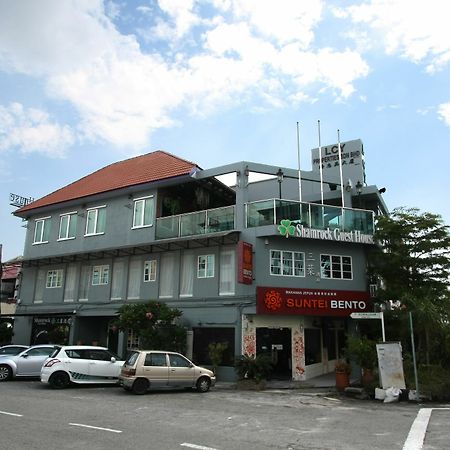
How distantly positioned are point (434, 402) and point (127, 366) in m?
10.0

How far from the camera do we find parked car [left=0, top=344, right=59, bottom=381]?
1872cm

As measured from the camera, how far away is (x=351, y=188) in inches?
969

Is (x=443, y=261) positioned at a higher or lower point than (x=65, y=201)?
lower

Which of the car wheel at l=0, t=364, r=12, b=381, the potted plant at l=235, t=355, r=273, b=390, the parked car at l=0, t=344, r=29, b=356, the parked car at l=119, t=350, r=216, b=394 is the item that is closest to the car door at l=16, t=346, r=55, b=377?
the car wheel at l=0, t=364, r=12, b=381

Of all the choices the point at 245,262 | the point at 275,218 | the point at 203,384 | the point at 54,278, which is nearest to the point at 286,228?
the point at 275,218

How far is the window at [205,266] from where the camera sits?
73.6ft

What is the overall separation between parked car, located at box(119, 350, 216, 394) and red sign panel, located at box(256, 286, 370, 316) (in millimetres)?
4686

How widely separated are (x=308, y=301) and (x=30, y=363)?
11.8 m

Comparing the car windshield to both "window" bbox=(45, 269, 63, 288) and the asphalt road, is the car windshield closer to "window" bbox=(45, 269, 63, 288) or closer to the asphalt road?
the asphalt road

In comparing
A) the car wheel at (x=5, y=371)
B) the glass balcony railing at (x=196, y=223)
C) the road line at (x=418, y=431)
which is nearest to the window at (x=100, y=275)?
the glass balcony railing at (x=196, y=223)

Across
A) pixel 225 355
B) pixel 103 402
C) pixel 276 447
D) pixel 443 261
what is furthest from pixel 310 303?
pixel 276 447

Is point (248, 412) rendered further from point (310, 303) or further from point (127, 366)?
point (310, 303)

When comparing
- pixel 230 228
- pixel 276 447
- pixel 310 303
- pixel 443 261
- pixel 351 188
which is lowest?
pixel 276 447

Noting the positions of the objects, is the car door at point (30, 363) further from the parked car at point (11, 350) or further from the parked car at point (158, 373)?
the parked car at point (158, 373)
